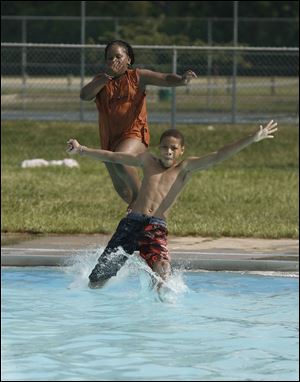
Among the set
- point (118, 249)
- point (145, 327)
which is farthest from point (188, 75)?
point (145, 327)

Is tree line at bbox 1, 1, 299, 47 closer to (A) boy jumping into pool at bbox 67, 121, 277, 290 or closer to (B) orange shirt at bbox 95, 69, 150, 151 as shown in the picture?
(B) orange shirt at bbox 95, 69, 150, 151

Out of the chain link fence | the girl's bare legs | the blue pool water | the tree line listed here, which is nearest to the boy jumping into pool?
the blue pool water

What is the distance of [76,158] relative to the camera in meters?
20.3

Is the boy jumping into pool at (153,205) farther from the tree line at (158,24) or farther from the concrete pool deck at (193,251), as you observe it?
the tree line at (158,24)

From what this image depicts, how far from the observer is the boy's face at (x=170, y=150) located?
9.12m

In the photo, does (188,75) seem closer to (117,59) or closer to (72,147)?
(117,59)

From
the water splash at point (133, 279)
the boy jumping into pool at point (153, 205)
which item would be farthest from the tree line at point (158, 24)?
the boy jumping into pool at point (153, 205)

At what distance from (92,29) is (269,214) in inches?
630

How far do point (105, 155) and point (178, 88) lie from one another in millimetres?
18120

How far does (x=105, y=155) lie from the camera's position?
9219 millimetres

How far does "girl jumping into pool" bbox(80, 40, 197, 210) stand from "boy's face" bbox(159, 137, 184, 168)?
2.00 ft

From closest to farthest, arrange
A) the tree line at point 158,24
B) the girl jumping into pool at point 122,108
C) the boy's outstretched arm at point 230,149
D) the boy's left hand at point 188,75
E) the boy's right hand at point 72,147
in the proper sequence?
1. the boy's outstretched arm at point 230,149
2. the boy's right hand at point 72,147
3. the boy's left hand at point 188,75
4. the girl jumping into pool at point 122,108
5. the tree line at point 158,24

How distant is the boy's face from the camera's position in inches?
359

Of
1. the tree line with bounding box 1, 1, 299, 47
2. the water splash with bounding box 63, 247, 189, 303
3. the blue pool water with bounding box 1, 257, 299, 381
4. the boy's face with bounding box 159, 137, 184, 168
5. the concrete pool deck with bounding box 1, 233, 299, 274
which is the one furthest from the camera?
the tree line with bounding box 1, 1, 299, 47
